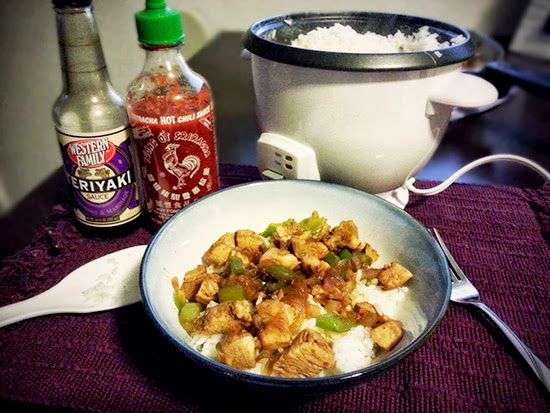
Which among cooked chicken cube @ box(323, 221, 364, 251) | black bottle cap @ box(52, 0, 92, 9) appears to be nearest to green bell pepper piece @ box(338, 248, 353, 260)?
cooked chicken cube @ box(323, 221, 364, 251)

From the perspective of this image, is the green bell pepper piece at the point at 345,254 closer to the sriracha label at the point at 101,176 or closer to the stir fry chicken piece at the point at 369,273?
the stir fry chicken piece at the point at 369,273

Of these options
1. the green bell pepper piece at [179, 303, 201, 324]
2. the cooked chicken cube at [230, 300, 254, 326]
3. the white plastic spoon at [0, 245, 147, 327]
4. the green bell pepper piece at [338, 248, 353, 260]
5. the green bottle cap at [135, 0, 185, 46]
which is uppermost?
the green bottle cap at [135, 0, 185, 46]

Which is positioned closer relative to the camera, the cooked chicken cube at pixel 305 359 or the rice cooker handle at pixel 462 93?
the cooked chicken cube at pixel 305 359

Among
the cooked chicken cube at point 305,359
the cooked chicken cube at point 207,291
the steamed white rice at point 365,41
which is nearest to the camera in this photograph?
the cooked chicken cube at point 305,359

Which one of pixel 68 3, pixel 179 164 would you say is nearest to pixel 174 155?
pixel 179 164

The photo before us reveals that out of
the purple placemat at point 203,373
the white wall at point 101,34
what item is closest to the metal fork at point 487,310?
the purple placemat at point 203,373

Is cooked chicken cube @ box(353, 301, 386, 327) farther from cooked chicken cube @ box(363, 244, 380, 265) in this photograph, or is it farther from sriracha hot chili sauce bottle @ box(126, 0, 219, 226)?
sriracha hot chili sauce bottle @ box(126, 0, 219, 226)
